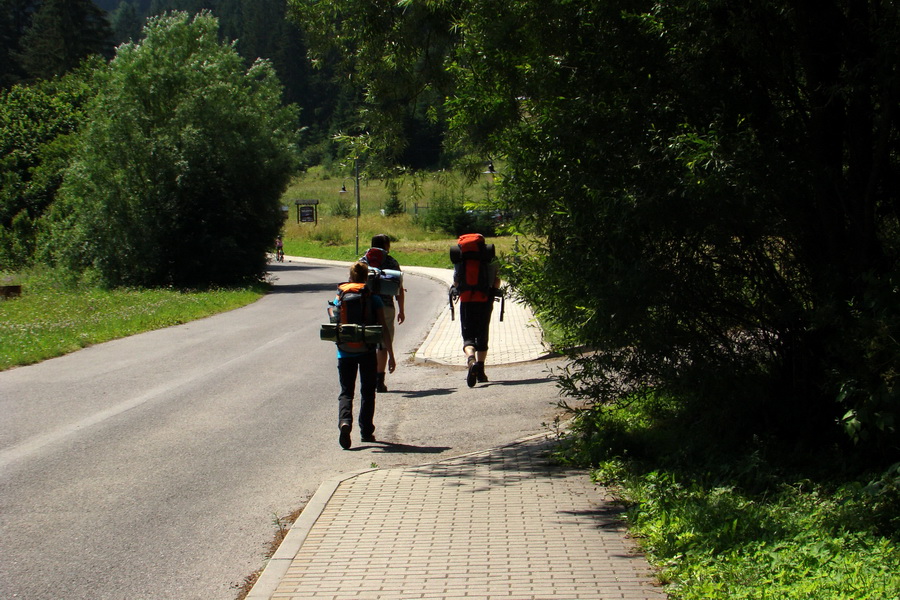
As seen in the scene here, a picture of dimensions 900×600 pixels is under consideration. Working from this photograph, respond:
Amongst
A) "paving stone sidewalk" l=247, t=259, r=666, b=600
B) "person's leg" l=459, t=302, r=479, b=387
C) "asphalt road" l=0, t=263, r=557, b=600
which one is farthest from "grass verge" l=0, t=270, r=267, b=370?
"paving stone sidewalk" l=247, t=259, r=666, b=600

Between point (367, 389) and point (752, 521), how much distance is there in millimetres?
4015

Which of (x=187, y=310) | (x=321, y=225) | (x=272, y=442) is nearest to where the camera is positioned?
(x=272, y=442)

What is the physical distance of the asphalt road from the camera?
514 cm

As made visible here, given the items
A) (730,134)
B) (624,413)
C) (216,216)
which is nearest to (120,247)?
(216,216)

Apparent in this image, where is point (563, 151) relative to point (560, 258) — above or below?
above

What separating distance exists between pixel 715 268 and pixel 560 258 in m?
1.08

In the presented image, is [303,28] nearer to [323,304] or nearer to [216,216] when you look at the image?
[323,304]

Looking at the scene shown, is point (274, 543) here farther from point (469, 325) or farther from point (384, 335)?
point (469, 325)

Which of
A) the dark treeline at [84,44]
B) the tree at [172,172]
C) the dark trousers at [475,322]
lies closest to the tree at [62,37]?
the dark treeline at [84,44]

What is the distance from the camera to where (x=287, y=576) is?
15.4 feet

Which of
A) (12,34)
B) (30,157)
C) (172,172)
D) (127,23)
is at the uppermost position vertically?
(127,23)

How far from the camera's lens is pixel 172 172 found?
3238cm

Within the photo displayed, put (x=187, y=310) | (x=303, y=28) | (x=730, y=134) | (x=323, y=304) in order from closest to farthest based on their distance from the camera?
(x=730, y=134) → (x=303, y=28) → (x=187, y=310) → (x=323, y=304)

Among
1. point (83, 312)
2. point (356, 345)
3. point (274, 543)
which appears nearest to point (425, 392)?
point (356, 345)
